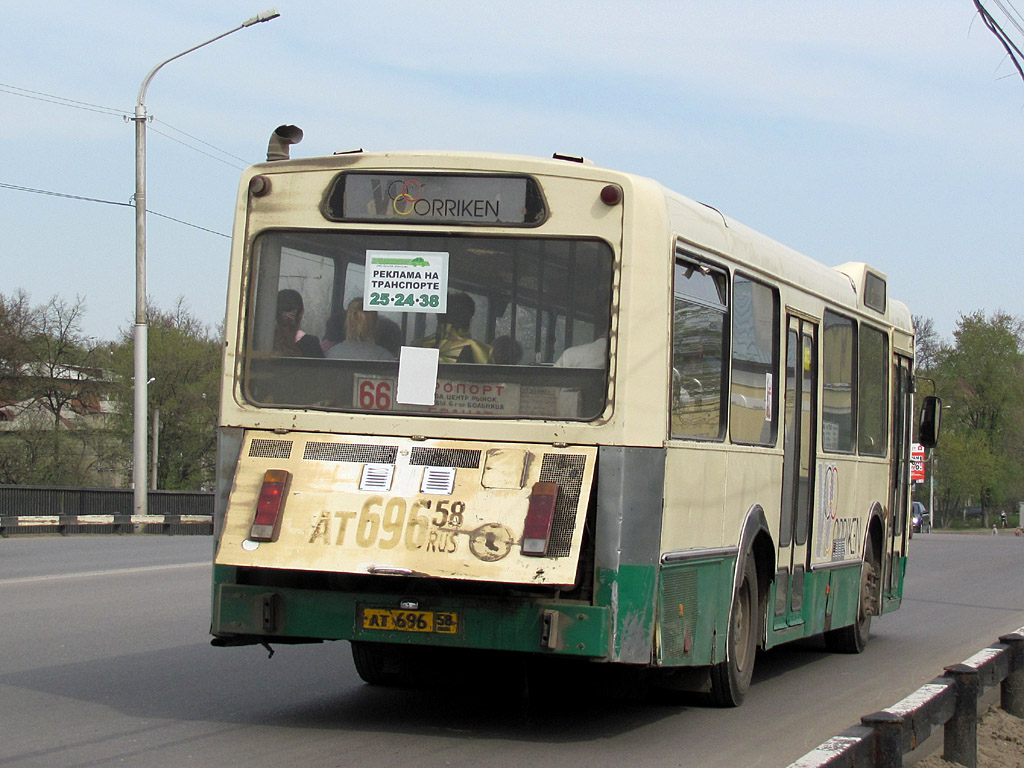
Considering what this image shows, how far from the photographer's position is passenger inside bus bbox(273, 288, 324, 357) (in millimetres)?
7859

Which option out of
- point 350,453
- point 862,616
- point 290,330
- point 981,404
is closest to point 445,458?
point 350,453

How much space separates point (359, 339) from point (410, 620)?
1.55m

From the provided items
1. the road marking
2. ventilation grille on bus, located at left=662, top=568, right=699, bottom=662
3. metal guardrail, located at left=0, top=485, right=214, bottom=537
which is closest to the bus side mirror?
ventilation grille on bus, located at left=662, top=568, right=699, bottom=662

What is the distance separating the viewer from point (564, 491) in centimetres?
710

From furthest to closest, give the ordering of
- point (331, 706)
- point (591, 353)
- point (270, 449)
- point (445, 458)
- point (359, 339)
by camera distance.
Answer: point (331, 706), point (359, 339), point (270, 449), point (591, 353), point (445, 458)

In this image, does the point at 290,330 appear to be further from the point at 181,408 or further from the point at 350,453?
the point at 181,408

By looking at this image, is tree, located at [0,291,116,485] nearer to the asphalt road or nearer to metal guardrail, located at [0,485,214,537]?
metal guardrail, located at [0,485,214,537]

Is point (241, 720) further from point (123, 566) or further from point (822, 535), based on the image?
point (123, 566)

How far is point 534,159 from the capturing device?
767cm

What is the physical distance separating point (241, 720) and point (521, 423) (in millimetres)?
2270

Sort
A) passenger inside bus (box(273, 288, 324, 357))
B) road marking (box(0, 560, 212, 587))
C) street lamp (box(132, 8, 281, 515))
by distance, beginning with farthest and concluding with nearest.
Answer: street lamp (box(132, 8, 281, 515)) < road marking (box(0, 560, 212, 587)) < passenger inside bus (box(273, 288, 324, 357))

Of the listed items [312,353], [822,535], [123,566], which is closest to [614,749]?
[312,353]

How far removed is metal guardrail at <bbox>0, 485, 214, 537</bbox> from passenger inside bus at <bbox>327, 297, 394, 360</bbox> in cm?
2204

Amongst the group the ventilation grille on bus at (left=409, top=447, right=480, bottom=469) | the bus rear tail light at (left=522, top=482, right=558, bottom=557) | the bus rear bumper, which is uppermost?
the ventilation grille on bus at (left=409, top=447, right=480, bottom=469)
